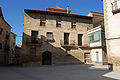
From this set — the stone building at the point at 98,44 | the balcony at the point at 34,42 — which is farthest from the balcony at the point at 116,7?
the balcony at the point at 34,42

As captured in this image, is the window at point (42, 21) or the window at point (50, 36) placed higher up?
the window at point (42, 21)

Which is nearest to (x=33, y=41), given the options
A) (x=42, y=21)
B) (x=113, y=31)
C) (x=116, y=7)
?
(x=42, y=21)

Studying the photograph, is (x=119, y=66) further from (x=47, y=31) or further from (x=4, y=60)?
(x=4, y=60)


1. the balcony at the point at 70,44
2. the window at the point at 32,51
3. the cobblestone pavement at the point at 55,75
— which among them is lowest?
the cobblestone pavement at the point at 55,75

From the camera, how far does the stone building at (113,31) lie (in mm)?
9039

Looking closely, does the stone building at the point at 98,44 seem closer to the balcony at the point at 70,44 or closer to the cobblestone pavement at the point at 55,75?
the balcony at the point at 70,44

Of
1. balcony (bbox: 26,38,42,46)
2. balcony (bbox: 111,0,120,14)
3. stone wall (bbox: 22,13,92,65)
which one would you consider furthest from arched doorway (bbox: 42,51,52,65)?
balcony (bbox: 111,0,120,14)

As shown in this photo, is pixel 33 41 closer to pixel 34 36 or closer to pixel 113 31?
pixel 34 36

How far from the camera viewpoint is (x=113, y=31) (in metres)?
9.52

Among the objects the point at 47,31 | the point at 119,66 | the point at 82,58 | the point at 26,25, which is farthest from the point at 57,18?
the point at 119,66

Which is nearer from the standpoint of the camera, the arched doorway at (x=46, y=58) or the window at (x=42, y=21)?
the arched doorway at (x=46, y=58)

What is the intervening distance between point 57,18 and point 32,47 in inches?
269

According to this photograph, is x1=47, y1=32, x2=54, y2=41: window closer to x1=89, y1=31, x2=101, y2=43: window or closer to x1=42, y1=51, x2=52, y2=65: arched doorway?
x1=42, y1=51, x2=52, y2=65: arched doorway

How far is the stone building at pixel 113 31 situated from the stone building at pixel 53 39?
270 inches
